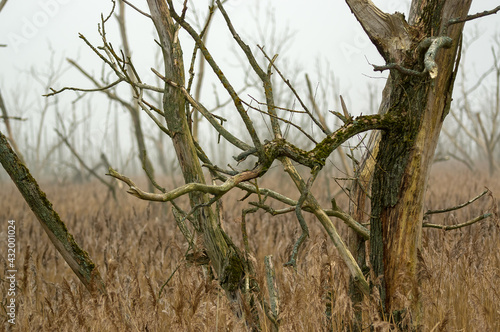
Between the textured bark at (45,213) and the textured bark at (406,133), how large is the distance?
132cm

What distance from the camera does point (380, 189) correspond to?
2.09 metres

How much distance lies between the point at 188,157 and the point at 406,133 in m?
0.93

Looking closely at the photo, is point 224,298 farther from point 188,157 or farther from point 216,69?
point 216,69

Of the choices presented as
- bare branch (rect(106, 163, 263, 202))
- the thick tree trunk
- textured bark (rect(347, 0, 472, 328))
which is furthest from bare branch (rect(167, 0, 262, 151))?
textured bark (rect(347, 0, 472, 328))

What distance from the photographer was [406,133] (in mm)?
2012

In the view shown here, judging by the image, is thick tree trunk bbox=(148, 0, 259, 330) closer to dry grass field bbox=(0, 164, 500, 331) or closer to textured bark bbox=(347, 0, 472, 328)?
dry grass field bbox=(0, 164, 500, 331)

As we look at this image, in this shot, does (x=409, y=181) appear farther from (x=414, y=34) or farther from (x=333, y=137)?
(x=414, y=34)

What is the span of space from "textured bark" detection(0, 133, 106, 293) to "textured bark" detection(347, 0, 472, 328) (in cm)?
132

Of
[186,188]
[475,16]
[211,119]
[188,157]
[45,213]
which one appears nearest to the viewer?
[186,188]

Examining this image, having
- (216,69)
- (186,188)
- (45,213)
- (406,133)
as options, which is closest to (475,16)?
(406,133)

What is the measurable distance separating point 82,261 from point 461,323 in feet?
6.94

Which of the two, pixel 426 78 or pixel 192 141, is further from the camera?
pixel 192 141

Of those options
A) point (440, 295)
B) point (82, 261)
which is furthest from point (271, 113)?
point (440, 295)

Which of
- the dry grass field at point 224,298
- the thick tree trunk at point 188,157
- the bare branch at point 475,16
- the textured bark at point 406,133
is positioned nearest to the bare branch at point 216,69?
the thick tree trunk at point 188,157
